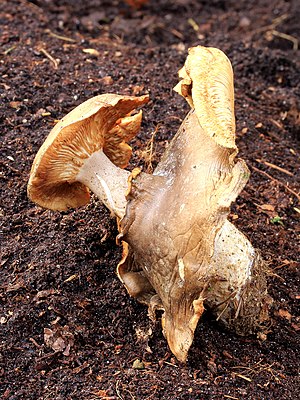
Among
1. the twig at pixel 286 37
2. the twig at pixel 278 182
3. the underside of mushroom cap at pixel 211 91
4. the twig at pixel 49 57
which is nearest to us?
the underside of mushroom cap at pixel 211 91

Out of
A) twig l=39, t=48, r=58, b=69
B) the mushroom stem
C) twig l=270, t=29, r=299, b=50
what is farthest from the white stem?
twig l=270, t=29, r=299, b=50

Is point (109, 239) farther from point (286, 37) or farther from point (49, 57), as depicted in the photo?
point (286, 37)

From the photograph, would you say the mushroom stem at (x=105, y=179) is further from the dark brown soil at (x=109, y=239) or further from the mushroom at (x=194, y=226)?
the dark brown soil at (x=109, y=239)

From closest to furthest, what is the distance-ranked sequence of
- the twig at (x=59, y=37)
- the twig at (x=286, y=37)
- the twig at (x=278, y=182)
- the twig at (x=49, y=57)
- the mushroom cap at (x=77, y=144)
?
the mushroom cap at (x=77, y=144)
the twig at (x=278, y=182)
the twig at (x=49, y=57)
the twig at (x=59, y=37)
the twig at (x=286, y=37)

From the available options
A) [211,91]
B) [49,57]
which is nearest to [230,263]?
[211,91]

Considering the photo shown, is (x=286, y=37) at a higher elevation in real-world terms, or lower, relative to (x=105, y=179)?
lower

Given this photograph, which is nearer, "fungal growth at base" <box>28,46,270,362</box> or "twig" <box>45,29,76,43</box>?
"fungal growth at base" <box>28,46,270,362</box>

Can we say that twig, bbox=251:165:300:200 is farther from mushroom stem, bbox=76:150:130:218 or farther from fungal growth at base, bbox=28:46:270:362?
mushroom stem, bbox=76:150:130:218

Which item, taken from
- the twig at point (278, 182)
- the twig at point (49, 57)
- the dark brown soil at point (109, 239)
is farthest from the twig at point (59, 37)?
the twig at point (278, 182)
